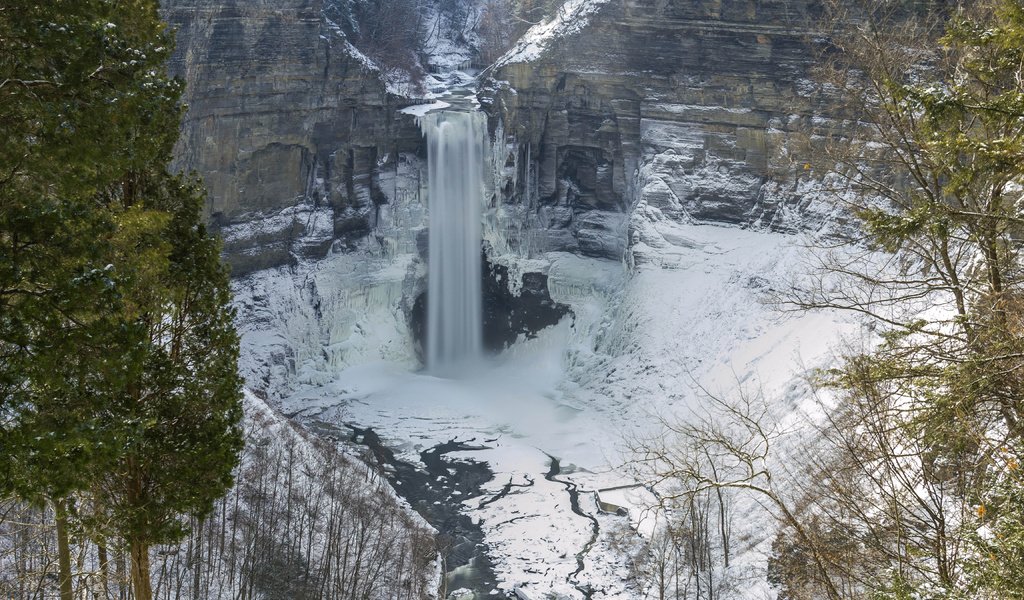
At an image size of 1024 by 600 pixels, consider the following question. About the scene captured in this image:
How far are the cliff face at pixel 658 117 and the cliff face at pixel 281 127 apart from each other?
6819mm

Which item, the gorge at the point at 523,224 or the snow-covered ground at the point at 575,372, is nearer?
the snow-covered ground at the point at 575,372

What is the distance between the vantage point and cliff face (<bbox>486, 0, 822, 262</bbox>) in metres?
34.5

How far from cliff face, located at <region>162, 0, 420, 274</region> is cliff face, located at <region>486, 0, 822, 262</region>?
22.4 feet

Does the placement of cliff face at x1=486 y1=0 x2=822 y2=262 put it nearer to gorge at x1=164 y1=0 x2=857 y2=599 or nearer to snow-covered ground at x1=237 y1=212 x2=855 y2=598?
gorge at x1=164 y1=0 x2=857 y2=599

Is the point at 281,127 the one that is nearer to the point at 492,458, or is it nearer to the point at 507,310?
the point at 507,310

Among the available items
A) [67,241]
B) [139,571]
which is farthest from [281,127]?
[67,241]

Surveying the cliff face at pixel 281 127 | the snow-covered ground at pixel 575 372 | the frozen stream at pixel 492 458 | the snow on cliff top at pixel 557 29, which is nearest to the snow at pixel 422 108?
the cliff face at pixel 281 127

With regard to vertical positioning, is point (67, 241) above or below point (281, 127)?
below

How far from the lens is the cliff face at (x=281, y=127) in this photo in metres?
37.0

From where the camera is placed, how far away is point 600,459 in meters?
29.7

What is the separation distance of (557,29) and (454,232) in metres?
10.7

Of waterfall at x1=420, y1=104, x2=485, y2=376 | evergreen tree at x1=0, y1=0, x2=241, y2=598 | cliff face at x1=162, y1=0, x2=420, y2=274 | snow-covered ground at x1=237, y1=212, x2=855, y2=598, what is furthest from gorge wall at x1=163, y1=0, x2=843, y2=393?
evergreen tree at x1=0, y1=0, x2=241, y2=598

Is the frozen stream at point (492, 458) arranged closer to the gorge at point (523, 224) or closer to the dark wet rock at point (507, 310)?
the gorge at point (523, 224)

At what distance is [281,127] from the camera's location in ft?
129
